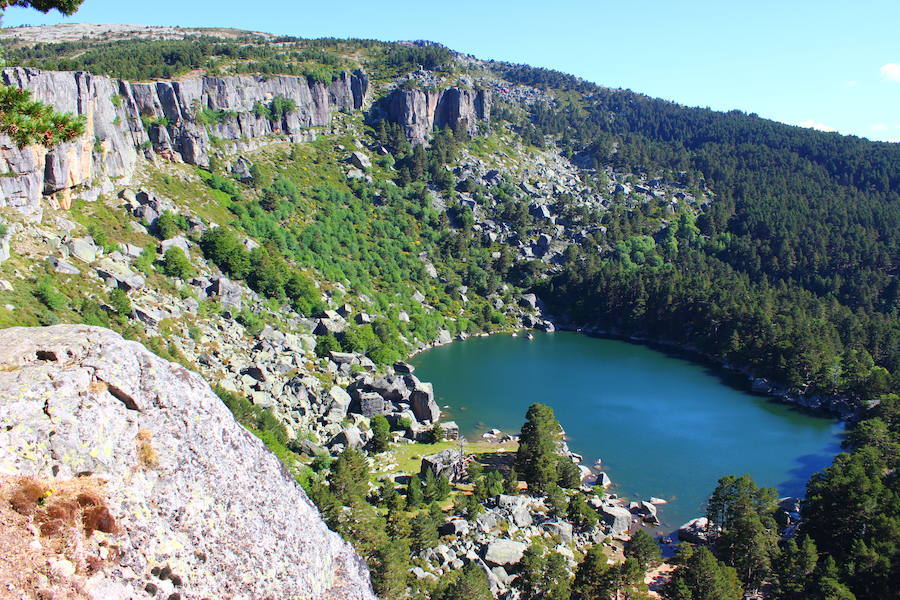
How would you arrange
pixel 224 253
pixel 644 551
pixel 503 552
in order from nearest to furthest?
pixel 503 552, pixel 644 551, pixel 224 253

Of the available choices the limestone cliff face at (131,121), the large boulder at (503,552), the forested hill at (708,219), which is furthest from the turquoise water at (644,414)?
the limestone cliff face at (131,121)

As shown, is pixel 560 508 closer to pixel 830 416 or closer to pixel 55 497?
pixel 55 497

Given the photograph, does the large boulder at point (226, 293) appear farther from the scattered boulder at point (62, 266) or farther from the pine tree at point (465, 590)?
the pine tree at point (465, 590)

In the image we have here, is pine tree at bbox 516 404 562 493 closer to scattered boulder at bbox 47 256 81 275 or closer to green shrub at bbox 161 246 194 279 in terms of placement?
green shrub at bbox 161 246 194 279

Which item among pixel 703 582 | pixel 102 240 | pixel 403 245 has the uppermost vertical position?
pixel 102 240

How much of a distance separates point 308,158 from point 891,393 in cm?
9325

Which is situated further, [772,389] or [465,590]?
[772,389]

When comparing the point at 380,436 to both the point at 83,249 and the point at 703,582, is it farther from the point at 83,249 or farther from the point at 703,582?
the point at 83,249

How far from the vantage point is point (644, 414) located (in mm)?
64688

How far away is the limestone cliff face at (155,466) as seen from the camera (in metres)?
10.5

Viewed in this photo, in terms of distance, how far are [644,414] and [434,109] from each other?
323 ft

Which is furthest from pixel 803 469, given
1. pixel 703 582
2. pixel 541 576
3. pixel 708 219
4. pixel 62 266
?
pixel 708 219

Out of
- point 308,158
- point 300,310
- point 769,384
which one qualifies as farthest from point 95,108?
→ point 769,384

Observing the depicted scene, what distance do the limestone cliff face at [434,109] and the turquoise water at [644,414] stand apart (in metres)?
63.8
